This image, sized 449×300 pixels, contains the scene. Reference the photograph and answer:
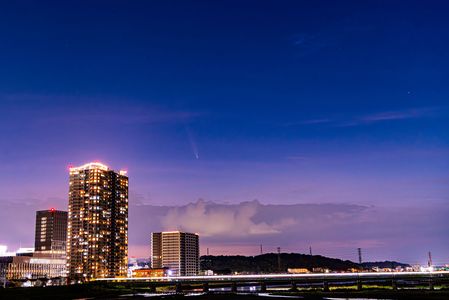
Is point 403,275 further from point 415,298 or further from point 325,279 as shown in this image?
point 415,298

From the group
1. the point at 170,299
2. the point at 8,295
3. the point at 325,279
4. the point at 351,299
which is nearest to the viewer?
the point at 351,299

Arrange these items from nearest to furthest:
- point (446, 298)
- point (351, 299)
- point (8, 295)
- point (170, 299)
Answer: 1. point (446, 298)
2. point (351, 299)
3. point (170, 299)
4. point (8, 295)

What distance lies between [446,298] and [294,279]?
75.2m

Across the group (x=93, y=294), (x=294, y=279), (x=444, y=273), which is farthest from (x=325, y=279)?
(x=93, y=294)

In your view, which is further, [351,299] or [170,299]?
[170,299]

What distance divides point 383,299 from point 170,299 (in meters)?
58.1

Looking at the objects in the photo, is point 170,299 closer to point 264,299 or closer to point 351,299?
point 264,299

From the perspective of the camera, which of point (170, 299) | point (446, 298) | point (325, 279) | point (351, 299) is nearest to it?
point (446, 298)

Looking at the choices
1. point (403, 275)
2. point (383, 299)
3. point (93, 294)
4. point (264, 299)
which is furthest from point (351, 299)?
point (93, 294)

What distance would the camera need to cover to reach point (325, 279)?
182875mm

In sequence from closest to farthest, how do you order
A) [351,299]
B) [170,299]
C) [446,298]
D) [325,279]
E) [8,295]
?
[446,298] → [351,299] → [170,299] → [8,295] → [325,279]

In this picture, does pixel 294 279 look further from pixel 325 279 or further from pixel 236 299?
pixel 236 299

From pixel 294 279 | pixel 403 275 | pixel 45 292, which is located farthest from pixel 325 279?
pixel 45 292

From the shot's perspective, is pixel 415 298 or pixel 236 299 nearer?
pixel 415 298
